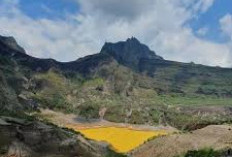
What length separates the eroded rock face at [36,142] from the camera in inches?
2360

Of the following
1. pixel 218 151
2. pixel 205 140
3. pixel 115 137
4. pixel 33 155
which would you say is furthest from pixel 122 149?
pixel 33 155

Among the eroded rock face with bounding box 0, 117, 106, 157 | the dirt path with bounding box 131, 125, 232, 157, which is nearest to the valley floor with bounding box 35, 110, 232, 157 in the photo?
the dirt path with bounding box 131, 125, 232, 157

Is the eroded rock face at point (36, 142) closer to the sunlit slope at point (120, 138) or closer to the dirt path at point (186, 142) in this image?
the dirt path at point (186, 142)

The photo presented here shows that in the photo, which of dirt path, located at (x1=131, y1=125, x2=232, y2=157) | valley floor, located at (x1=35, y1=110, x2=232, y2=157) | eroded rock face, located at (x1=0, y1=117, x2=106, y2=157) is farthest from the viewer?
dirt path, located at (x1=131, y1=125, x2=232, y2=157)

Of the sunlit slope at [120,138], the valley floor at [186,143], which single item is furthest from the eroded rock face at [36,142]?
the sunlit slope at [120,138]

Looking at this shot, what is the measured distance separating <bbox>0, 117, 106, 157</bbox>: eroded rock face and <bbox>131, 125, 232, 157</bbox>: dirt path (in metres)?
19.6

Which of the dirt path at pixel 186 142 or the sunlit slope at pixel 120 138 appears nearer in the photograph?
the dirt path at pixel 186 142

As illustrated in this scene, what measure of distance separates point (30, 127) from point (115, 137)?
203 ft

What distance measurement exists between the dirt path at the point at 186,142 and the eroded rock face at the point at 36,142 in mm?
19570

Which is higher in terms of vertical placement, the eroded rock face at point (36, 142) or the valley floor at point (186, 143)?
the valley floor at point (186, 143)

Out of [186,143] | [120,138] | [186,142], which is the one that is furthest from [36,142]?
[120,138]

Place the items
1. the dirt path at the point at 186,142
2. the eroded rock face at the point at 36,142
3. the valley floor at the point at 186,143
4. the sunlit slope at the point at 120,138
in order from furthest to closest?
1. the sunlit slope at the point at 120,138
2. the dirt path at the point at 186,142
3. the valley floor at the point at 186,143
4. the eroded rock face at the point at 36,142

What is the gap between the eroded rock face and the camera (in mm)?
59938

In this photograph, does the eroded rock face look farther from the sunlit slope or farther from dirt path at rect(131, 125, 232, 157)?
the sunlit slope
